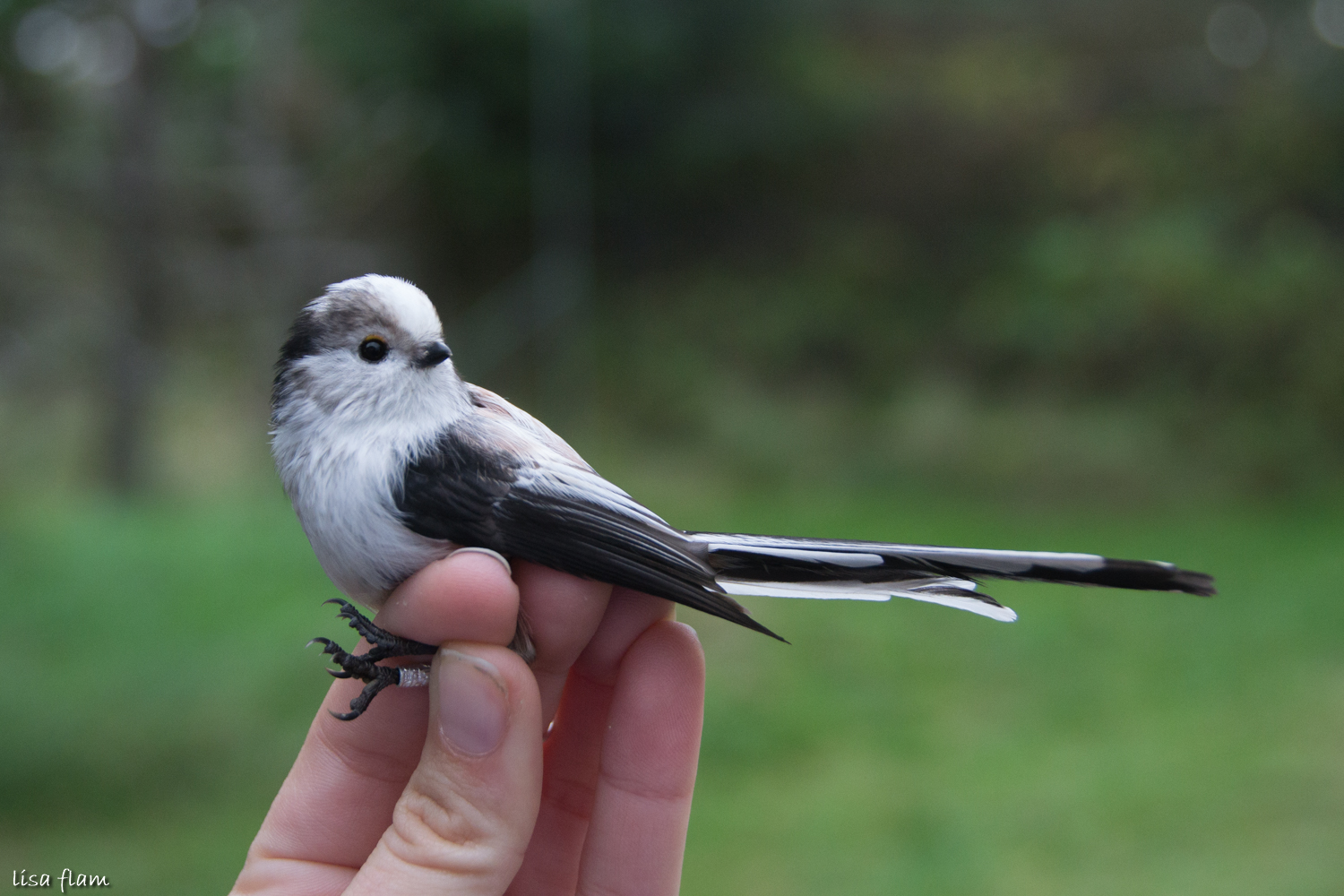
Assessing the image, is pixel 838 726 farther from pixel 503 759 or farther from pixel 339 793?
pixel 503 759

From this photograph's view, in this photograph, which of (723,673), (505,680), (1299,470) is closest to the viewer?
(505,680)

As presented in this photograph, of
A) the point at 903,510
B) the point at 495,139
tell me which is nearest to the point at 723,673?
the point at 903,510

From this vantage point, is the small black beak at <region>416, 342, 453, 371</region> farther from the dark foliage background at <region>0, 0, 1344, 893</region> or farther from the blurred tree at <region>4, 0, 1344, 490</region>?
the blurred tree at <region>4, 0, 1344, 490</region>

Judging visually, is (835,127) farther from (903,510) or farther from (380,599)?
(380,599)

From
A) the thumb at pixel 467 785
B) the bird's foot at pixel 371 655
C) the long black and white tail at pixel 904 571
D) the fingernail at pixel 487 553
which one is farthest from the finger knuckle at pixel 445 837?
the long black and white tail at pixel 904 571

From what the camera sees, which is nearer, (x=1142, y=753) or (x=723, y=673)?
(x=1142, y=753)
